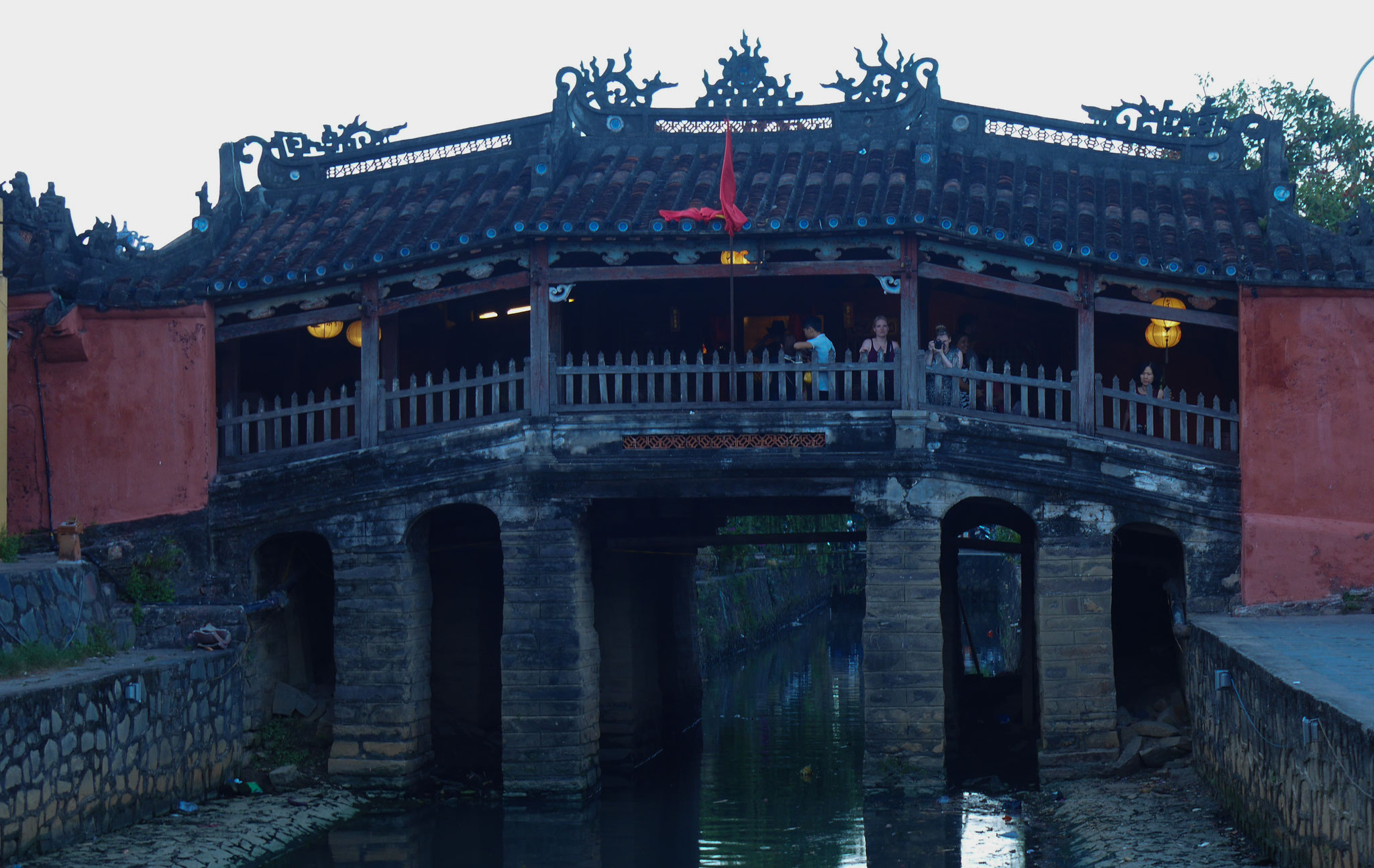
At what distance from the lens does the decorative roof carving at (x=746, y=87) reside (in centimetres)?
1881

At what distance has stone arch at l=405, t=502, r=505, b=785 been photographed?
749 inches

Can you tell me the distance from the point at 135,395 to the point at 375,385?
2904 millimetres

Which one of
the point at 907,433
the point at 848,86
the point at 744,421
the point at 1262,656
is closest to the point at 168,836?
the point at 744,421

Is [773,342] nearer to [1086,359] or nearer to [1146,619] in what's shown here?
[1086,359]

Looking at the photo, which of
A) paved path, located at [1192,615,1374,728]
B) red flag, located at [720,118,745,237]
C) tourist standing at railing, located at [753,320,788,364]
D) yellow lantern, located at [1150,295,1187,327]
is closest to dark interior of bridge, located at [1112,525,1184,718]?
paved path, located at [1192,615,1374,728]

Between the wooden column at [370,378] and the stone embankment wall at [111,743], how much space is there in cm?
296

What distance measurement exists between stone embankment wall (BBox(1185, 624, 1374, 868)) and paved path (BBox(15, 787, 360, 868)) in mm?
8855

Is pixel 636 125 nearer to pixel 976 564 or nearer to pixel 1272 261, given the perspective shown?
pixel 1272 261

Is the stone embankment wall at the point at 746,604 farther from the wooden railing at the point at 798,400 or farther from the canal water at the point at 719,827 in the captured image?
the wooden railing at the point at 798,400

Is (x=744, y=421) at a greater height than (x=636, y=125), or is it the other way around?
(x=636, y=125)

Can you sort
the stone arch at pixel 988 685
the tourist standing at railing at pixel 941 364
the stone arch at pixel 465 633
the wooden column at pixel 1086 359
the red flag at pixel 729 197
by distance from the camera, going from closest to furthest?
the red flag at pixel 729 197 < the wooden column at pixel 1086 359 < the tourist standing at railing at pixel 941 364 < the stone arch at pixel 988 685 < the stone arch at pixel 465 633

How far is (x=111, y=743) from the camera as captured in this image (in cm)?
1359

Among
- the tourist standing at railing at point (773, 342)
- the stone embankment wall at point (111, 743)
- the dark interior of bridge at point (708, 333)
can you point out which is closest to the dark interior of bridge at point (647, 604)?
the tourist standing at railing at point (773, 342)

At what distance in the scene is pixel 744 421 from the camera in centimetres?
1636
